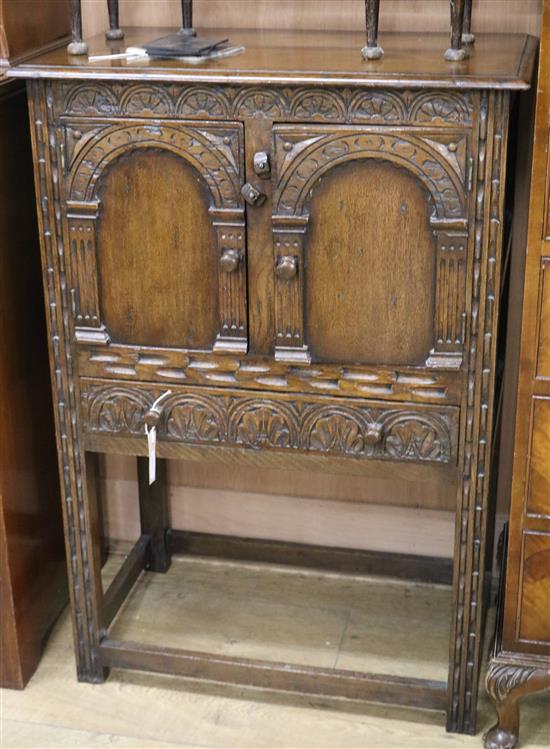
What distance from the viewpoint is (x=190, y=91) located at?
6.62 ft

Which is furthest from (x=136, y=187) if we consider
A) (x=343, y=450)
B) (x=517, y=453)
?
(x=517, y=453)

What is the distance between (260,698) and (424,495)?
0.65 meters

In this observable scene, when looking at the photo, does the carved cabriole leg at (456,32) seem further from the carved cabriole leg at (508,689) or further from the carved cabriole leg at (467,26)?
Answer: the carved cabriole leg at (508,689)

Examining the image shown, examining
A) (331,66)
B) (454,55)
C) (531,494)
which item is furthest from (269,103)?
(531,494)

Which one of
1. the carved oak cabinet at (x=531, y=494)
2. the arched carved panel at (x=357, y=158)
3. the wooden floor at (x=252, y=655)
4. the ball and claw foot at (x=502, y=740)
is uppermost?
the arched carved panel at (x=357, y=158)

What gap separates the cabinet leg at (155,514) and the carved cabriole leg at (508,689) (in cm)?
98

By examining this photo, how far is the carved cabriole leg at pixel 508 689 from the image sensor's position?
7.38 ft

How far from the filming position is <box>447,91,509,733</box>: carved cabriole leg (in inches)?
76.4

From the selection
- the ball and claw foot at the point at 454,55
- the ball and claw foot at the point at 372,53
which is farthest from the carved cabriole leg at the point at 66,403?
the ball and claw foot at the point at 454,55

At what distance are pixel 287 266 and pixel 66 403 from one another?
1.85ft

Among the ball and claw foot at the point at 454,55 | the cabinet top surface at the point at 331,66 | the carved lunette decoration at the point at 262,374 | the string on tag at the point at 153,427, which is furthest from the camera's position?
the string on tag at the point at 153,427

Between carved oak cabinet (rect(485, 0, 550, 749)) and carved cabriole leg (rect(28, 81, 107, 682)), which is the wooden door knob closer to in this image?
carved cabriole leg (rect(28, 81, 107, 682))

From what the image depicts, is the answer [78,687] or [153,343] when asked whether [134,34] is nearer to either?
[153,343]

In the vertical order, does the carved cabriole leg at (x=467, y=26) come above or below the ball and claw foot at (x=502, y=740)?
Answer: above
